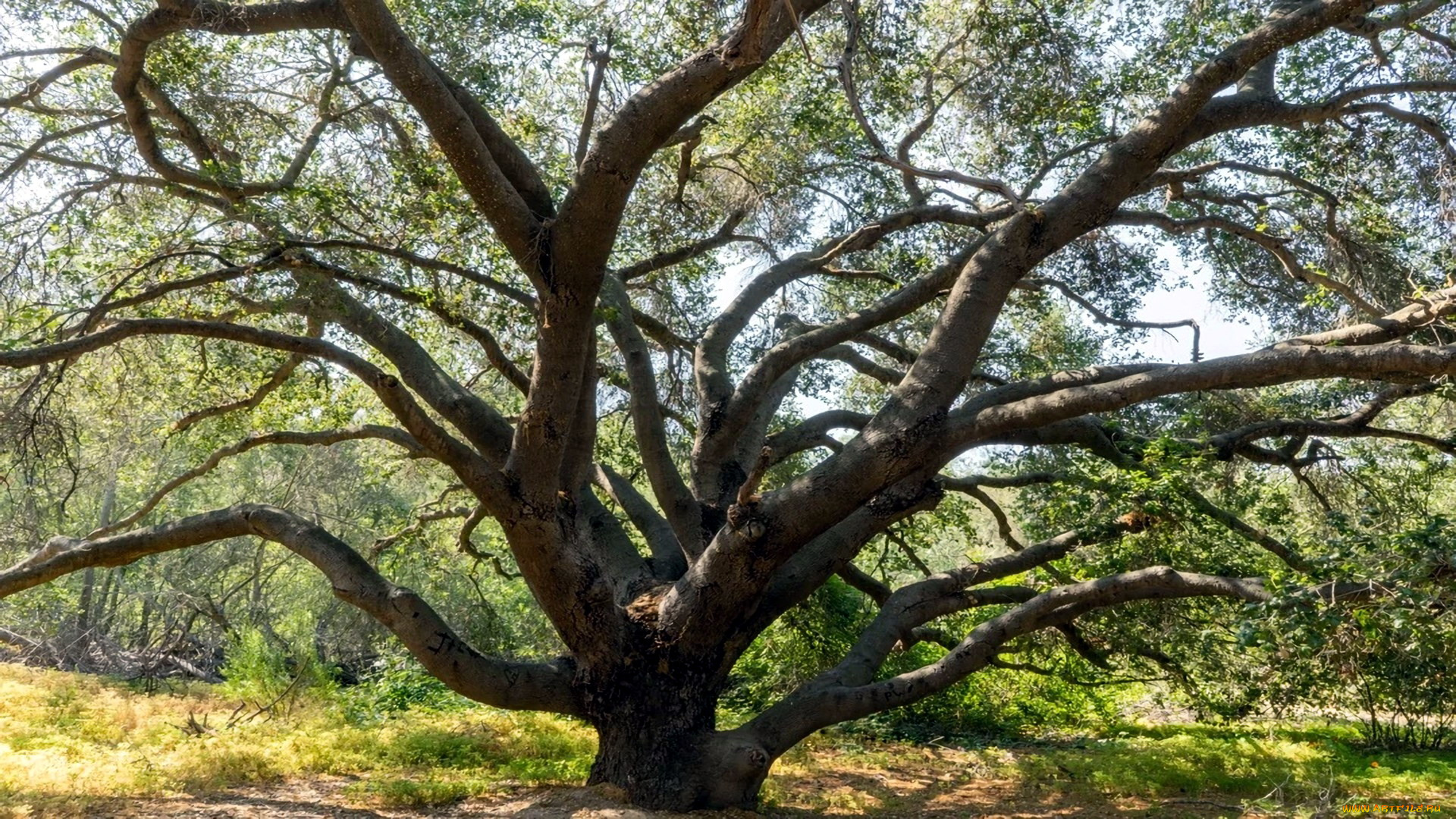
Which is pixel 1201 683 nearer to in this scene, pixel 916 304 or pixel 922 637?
pixel 922 637

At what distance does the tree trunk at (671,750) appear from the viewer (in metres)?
5.71

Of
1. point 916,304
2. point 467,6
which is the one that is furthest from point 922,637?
point 467,6

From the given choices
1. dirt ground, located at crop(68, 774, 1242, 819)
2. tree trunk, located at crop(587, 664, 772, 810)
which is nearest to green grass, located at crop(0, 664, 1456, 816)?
dirt ground, located at crop(68, 774, 1242, 819)

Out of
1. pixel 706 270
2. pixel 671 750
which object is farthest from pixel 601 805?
pixel 706 270

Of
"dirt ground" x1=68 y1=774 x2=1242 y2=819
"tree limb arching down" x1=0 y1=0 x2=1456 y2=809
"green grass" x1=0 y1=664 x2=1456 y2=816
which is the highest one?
"tree limb arching down" x1=0 y1=0 x2=1456 y2=809

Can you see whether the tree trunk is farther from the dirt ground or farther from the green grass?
the green grass

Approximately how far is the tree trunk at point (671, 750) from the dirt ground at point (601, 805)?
0.12m

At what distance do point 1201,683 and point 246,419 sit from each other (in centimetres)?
866

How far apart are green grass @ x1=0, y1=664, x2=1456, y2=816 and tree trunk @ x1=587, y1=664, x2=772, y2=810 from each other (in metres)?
0.83

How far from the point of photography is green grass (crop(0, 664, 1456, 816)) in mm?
6344

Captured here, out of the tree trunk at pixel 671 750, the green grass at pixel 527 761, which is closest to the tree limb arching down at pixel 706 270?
the tree trunk at pixel 671 750

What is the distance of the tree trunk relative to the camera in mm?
5711

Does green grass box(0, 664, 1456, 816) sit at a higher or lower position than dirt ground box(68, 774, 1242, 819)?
higher

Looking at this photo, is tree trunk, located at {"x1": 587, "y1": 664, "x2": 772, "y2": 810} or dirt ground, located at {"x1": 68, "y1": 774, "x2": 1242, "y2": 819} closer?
dirt ground, located at {"x1": 68, "y1": 774, "x2": 1242, "y2": 819}
